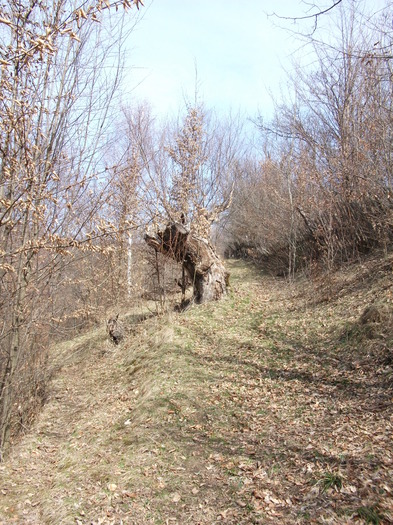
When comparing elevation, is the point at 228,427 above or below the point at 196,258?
below

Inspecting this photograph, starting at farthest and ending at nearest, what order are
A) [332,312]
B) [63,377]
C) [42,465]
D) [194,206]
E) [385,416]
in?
1. [194,206]
2. [63,377]
3. [332,312]
4. [42,465]
5. [385,416]

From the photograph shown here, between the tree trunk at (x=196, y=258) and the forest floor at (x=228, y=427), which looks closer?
the forest floor at (x=228, y=427)

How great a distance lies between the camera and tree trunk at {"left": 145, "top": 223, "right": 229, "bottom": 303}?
8.91 m

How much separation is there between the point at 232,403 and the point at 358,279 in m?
5.03

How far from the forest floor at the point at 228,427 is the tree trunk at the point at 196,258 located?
1047 mm

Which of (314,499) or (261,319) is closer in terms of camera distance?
(314,499)

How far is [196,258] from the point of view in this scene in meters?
9.37

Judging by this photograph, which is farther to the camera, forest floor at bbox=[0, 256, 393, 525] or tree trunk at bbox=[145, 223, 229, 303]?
tree trunk at bbox=[145, 223, 229, 303]

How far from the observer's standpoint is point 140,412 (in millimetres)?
5531

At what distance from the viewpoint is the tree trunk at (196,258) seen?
8.91 meters

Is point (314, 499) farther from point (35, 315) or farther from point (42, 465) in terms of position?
point (35, 315)

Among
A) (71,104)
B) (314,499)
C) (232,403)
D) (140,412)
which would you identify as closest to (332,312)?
(232,403)

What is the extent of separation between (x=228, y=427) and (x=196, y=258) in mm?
5034

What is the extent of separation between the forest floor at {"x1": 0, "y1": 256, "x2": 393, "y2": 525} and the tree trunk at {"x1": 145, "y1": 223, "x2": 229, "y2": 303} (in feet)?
3.44
